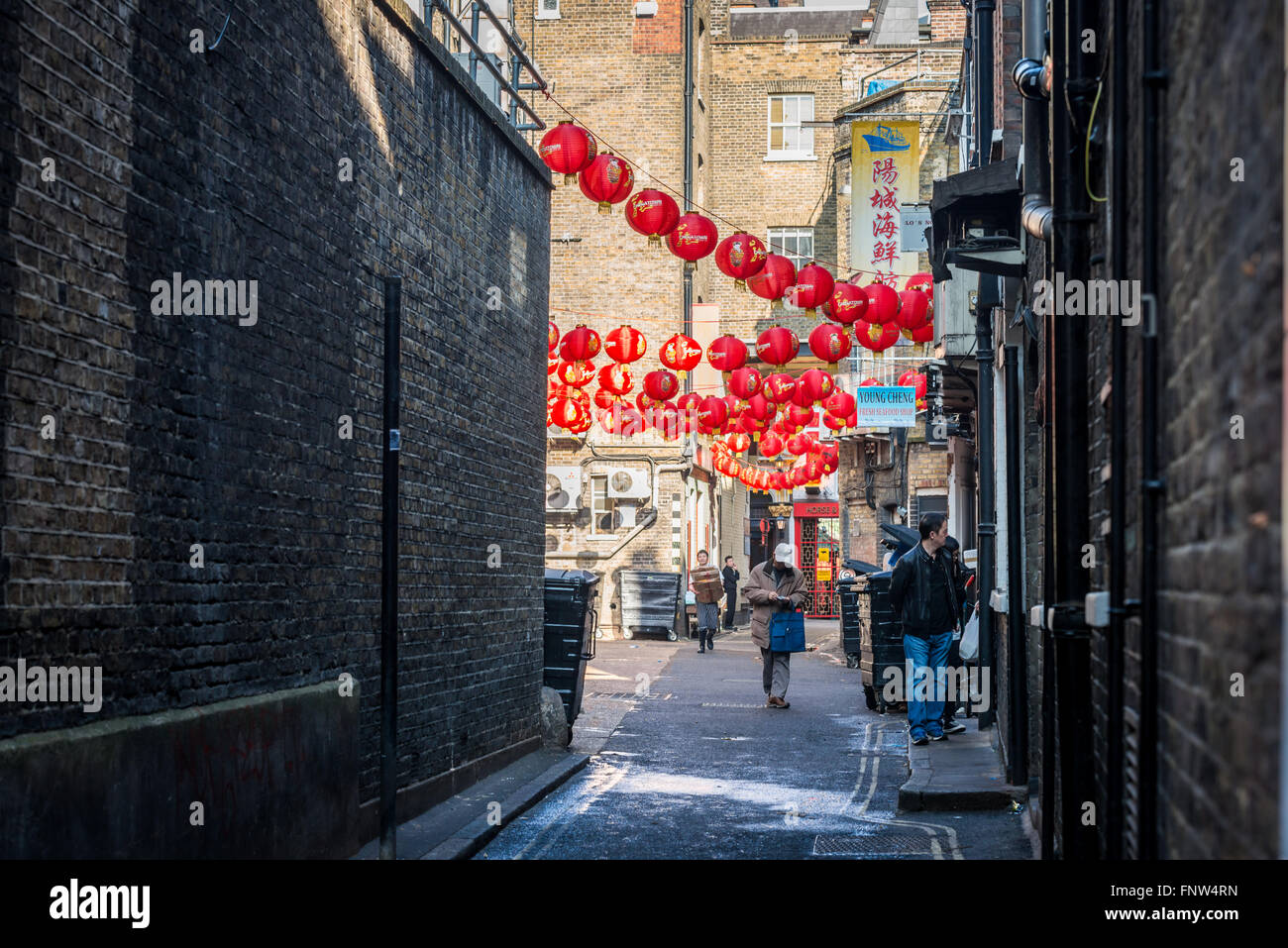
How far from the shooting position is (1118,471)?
4.28m

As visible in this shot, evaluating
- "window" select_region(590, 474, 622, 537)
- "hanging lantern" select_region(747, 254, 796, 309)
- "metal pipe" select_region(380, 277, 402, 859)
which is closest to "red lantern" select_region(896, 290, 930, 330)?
"hanging lantern" select_region(747, 254, 796, 309)

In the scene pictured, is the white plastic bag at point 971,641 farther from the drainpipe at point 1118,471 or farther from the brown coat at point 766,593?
the drainpipe at point 1118,471

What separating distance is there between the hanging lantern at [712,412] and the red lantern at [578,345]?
519cm

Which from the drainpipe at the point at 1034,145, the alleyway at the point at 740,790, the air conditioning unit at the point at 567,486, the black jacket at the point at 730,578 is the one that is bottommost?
the alleyway at the point at 740,790

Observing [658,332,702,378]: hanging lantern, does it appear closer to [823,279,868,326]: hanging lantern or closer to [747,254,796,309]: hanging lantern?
[823,279,868,326]: hanging lantern

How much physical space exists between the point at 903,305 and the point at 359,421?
12.1m

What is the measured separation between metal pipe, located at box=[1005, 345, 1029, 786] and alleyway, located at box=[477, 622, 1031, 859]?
650mm

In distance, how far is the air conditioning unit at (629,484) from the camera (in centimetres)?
3388

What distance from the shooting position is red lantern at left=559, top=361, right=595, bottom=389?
980 inches

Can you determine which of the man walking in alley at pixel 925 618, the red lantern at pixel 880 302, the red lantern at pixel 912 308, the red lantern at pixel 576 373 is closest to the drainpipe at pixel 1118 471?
the man walking in alley at pixel 925 618

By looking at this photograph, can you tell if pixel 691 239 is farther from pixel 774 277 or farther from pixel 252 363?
pixel 252 363
